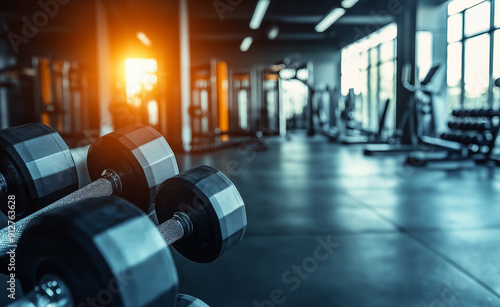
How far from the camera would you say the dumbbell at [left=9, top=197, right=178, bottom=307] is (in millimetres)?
404

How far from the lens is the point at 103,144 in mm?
751

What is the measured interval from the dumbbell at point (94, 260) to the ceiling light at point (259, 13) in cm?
712

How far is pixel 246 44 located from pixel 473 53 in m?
6.13

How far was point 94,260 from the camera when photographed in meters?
0.40

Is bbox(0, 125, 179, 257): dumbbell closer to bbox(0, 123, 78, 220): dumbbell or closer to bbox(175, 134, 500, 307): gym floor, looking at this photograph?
bbox(0, 123, 78, 220): dumbbell

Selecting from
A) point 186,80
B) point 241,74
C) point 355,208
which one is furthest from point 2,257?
point 241,74

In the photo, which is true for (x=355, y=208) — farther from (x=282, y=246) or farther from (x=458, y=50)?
(x=458, y=50)

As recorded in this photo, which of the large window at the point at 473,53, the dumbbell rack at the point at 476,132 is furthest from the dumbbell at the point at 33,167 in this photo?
the large window at the point at 473,53

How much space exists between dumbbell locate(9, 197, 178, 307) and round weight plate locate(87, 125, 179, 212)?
28cm

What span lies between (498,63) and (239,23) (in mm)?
5678

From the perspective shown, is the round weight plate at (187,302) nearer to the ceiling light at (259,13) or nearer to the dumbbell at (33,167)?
the dumbbell at (33,167)

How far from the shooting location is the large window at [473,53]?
5.26m

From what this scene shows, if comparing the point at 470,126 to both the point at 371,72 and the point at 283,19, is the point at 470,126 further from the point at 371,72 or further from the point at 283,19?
the point at 371,72

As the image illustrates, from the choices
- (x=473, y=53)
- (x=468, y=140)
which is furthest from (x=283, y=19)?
(x=468, y=140)
